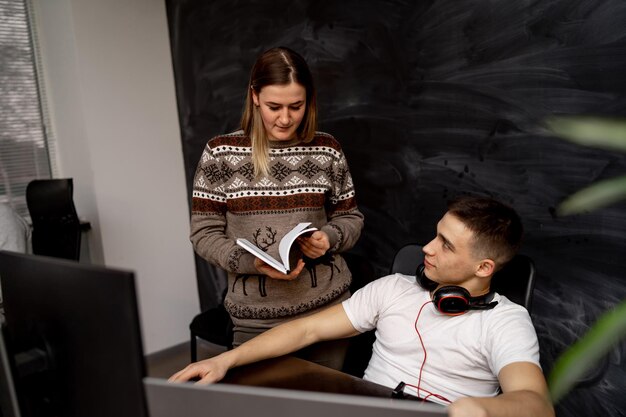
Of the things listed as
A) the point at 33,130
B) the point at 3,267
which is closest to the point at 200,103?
the point at 33,130

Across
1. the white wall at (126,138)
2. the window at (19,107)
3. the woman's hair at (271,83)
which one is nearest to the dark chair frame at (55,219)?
the white wall at (126,138)

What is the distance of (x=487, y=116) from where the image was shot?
185cm

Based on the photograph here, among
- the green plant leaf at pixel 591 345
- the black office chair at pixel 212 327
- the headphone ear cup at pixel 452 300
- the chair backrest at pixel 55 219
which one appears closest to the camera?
the green plant leaf at pixel 591 345

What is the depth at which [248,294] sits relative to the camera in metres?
1.50

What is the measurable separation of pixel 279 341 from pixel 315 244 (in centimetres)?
29

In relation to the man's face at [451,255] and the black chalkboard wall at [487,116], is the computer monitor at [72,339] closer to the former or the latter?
the man's face at [451,255]

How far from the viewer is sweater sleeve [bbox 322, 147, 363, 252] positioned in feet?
5.04

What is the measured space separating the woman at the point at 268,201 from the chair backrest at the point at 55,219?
1.21 meters

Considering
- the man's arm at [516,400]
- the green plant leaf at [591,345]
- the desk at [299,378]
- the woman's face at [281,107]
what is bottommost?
the desk at [299,378]

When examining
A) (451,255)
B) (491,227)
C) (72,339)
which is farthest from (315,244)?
(72,339)

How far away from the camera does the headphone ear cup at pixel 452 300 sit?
1.20 m

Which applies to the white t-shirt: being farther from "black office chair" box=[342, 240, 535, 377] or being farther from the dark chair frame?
the dark chair frame

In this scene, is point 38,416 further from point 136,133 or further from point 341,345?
point 136,133

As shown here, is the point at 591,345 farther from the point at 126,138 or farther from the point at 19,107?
the point at 19,107
